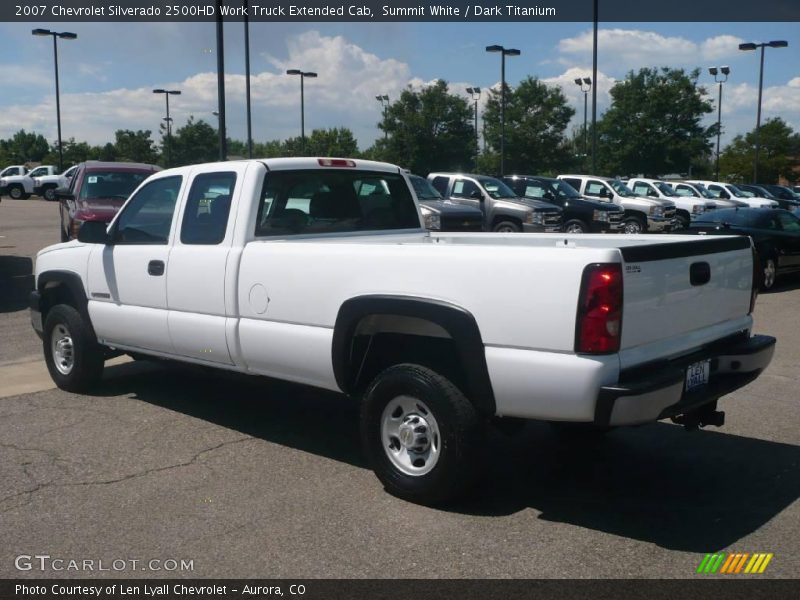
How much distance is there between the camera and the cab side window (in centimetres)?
655

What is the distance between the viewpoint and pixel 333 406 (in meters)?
7.14

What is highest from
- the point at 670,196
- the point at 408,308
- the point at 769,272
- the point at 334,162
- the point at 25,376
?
the point at 334,162

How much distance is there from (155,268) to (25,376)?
267 cm

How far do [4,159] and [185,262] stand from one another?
282ft

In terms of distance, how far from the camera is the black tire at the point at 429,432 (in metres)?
4.59

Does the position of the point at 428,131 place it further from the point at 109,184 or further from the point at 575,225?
the point at 109,184

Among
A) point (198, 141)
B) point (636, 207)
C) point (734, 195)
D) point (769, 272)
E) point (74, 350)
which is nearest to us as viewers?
point (74, 350)

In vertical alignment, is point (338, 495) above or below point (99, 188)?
below

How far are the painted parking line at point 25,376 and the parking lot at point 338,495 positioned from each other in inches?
4.5
